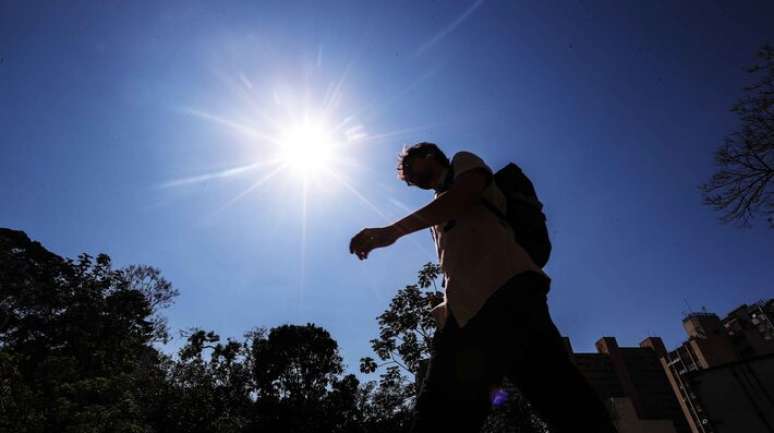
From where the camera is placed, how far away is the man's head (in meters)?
1.87

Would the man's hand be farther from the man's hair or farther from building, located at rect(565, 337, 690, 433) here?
building, located at rect(565, 337, 690, 433)

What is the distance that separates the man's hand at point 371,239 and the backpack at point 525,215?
0.47 m

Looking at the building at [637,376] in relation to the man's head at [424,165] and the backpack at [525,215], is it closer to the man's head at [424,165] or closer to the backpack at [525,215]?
the backpack at [525,215]

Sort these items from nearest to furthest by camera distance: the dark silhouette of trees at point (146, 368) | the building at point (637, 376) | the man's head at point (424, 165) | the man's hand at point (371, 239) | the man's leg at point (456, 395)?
the man's leg at point (456, 395) < the man's hand at point (371, 239) < the man's head at point (424, 165) < the dark silhouette of trees at point (146, 368) < the building at point (637, 376)

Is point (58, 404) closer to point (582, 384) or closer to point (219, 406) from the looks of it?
point (219, 406)

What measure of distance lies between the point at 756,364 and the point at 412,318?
8.05 metres

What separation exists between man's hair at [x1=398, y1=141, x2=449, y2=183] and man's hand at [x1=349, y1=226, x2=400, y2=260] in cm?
49

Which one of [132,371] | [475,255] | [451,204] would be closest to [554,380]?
[475,255]

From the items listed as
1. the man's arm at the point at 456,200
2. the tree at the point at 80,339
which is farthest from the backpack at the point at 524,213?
the tree at the point at 80,339

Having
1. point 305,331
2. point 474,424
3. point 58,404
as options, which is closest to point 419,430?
point 474,424

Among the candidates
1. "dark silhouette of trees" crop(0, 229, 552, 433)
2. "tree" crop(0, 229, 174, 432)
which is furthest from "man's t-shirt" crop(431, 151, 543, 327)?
"tree" crop(0, 229, 174, 432)

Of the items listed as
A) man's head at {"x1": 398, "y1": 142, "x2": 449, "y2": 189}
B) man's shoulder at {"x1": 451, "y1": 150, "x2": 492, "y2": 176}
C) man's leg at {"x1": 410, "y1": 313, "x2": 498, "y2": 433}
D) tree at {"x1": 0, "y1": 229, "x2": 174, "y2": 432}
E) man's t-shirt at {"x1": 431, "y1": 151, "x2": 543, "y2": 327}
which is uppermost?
tree at {"x1": 0, "y1": 229, "x2": 174, "y2": 432}

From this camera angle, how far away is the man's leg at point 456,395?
46.8 inches

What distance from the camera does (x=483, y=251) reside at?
1.42m
